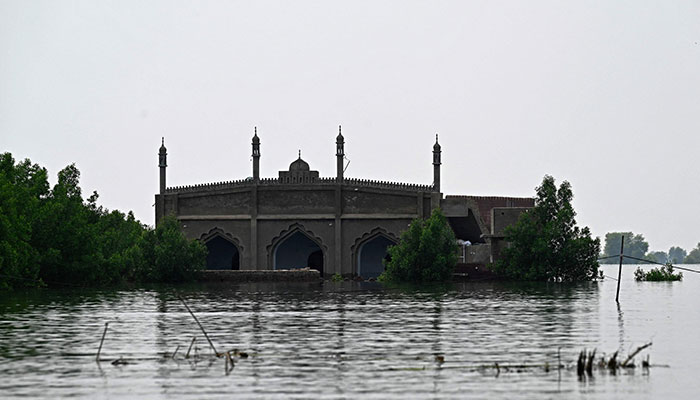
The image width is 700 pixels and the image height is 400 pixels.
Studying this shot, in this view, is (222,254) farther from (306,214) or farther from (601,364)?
(601,364)

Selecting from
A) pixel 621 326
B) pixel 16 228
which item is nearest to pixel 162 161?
pixel 16 228

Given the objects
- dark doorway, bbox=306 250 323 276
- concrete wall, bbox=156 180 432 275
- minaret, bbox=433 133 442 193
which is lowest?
dark doorway, bbox=306 250 323 276

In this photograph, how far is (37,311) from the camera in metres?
38.2

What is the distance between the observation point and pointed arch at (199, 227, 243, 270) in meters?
74.6

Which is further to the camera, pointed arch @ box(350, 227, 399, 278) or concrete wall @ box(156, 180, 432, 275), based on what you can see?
pointed arch @ box(350, 227, 399, 278)

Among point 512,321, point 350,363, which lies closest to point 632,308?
point 512,321

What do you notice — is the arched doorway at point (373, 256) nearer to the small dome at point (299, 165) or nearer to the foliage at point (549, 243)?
the small dome at point (299, 165)

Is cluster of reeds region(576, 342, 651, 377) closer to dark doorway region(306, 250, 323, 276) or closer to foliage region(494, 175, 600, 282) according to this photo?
foliage region(494, 175, 600, 282)

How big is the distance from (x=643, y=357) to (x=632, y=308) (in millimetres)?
20077

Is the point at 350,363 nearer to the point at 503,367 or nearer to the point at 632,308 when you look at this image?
the point at 503,367

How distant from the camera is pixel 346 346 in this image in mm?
25078

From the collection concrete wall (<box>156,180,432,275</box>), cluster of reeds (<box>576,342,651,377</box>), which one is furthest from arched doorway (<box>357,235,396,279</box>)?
cluster of reeds (<box>576,342,651,377</box>)

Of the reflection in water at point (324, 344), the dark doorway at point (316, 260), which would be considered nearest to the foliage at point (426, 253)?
the dark doorway at point (316, 260)

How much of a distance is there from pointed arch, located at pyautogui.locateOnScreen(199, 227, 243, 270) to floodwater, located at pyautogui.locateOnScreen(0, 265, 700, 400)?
2828 centimetres
